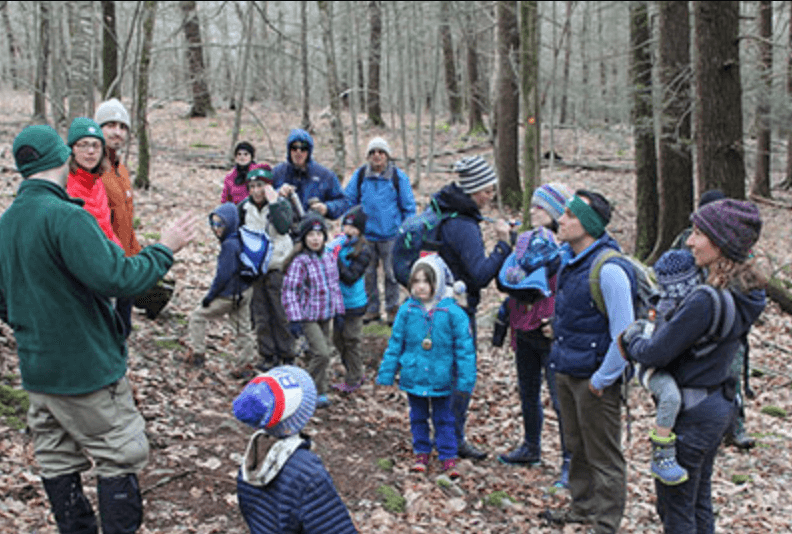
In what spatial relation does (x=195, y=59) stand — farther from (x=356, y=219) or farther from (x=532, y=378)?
(x=532, y=378)

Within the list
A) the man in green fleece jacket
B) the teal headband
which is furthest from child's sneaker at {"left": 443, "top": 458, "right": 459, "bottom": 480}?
the man in green fleece jacket

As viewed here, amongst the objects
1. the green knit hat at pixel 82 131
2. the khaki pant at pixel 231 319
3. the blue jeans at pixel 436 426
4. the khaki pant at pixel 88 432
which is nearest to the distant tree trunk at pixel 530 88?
the khaki pant at pixel 231 319

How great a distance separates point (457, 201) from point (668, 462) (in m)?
2.72

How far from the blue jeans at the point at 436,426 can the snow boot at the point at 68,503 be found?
280 centimetres

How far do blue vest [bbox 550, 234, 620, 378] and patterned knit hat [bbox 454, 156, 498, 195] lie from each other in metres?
1.28

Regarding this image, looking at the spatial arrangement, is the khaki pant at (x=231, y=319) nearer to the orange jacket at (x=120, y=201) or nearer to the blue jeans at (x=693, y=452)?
the orange jacket at (x=120, y=201)

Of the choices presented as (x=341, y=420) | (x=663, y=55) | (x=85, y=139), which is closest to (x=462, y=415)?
(x=341, y=420)

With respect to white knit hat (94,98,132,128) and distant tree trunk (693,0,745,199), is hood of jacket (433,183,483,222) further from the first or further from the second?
distant tree trunk (693,0,745,199)

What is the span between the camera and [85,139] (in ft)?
14.5

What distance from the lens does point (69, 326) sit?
3426mm

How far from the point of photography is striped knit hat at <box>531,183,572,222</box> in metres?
5.30

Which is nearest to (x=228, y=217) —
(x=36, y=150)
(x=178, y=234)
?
(x=178, y=234)

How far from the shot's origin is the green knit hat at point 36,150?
11.3ft

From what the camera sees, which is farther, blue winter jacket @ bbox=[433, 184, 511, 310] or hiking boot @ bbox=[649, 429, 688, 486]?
blue winter jacket @ bbox=[433, 184, 511, 310]
